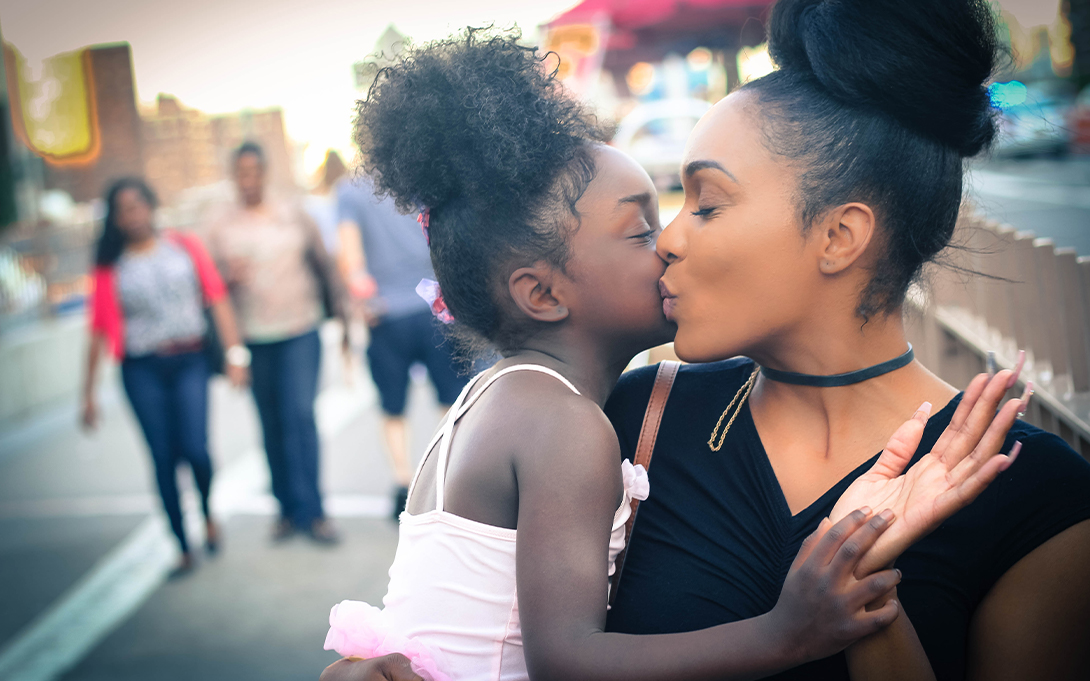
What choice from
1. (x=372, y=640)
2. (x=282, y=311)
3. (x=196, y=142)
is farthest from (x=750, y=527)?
(x=196, y=142)

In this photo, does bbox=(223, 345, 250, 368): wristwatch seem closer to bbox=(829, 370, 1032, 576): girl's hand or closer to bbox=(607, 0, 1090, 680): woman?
bbox=(607, 0, 1090, 680): woman

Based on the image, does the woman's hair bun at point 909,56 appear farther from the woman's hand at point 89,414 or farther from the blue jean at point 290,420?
Answer: the woman's hand at point 89,414

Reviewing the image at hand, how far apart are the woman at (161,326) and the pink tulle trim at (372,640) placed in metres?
3.47

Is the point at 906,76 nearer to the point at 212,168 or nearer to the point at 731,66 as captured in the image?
the point at 731,66

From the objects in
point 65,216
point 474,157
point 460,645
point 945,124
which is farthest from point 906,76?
point 65,216

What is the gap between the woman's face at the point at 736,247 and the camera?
143cm

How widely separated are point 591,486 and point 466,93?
0.75 metres

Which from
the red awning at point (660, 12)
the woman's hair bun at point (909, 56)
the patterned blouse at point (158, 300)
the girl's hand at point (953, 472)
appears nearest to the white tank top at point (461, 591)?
the girl's hand at point (953, 472)

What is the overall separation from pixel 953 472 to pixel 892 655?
27 centimetres

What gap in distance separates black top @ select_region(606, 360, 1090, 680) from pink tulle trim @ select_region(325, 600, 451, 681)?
1.06 ft

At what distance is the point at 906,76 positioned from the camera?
137 cm

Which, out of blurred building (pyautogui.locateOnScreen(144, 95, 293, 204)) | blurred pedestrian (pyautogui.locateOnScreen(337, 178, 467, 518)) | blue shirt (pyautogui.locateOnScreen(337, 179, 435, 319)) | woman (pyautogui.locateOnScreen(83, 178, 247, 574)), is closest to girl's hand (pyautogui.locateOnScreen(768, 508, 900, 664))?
blurred pedestrian (pyautogui.locateOnScreen(337, 178, 467, 518))

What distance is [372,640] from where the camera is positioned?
163 centimetres

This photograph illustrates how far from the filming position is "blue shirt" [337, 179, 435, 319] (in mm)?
5066
